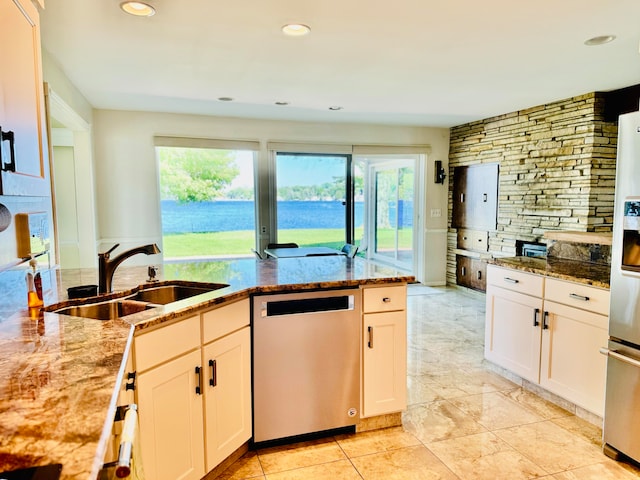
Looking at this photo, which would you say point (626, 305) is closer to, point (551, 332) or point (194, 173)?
point (551, 332)

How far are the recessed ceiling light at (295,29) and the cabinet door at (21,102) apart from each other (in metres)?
1.32

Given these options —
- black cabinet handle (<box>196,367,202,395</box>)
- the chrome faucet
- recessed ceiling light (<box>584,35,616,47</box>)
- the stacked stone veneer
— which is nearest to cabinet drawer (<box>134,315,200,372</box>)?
black cabinet handle (<box>196,367,202,395</box>)

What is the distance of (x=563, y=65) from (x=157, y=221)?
4.58 metres

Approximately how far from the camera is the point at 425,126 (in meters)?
6.16

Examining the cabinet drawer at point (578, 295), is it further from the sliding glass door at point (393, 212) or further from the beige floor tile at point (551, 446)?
the sliding glass door at point (393, 212)

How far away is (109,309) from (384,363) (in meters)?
1.51

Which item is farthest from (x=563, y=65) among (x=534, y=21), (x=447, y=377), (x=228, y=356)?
(x=228, y=356)

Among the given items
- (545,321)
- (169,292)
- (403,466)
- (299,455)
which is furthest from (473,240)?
(169,292)

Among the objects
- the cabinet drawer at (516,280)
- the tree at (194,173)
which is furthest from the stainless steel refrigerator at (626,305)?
the tree at (194,173)

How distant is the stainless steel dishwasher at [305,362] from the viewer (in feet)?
7.29

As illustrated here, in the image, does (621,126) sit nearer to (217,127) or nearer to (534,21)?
(534,21)

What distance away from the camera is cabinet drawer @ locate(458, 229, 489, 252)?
5688mm

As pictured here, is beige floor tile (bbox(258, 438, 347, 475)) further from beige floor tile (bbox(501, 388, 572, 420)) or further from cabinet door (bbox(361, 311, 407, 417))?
beige floor tile (bbox(501, 388, 572, 420))

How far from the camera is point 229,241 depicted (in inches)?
224
